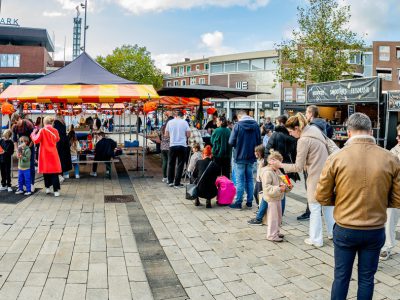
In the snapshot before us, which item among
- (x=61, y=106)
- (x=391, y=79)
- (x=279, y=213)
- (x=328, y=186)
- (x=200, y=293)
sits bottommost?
(x=200, y=293)

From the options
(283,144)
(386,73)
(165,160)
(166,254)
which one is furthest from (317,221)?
(386,73)

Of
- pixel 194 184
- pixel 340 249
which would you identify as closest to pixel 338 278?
pixel 340 249

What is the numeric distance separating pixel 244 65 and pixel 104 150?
4621 centimetres

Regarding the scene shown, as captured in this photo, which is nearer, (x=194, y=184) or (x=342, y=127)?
(x=194, y=184)

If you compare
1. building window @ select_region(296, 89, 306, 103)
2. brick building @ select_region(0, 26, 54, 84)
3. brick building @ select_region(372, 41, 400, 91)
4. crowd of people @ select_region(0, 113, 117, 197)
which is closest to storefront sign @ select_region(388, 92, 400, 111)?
crowd of people @ select_region(0, 113, 117, 197)

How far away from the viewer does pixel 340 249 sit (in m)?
2.96

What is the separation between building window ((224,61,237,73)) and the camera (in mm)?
55750

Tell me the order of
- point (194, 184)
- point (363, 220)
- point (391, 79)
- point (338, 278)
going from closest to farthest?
1. point (363, 220)
2. point (338, 278)
3. point (194, 184)
4. point (391, 79)

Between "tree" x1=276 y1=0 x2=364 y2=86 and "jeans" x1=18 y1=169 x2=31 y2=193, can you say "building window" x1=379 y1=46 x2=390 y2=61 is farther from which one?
"jeans" x1=18 y1=169 x2=31 y2=193

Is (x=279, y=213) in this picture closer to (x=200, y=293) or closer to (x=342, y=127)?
(x=200, y=293)

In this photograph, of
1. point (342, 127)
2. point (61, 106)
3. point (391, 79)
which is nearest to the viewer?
point (61, 106)

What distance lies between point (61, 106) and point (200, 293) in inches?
455

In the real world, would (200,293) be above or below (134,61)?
below

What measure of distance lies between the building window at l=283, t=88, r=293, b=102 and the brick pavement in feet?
144
